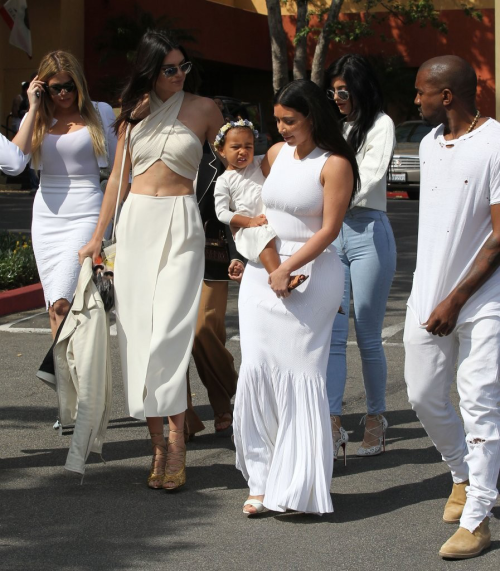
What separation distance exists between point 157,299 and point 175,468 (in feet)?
2.85

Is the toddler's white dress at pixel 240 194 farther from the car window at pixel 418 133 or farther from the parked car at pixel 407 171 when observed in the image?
the car window at pixel 418 133

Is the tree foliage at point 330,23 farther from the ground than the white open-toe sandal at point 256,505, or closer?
farther from the ground

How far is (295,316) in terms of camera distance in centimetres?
496

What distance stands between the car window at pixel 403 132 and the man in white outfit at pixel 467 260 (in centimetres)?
2263

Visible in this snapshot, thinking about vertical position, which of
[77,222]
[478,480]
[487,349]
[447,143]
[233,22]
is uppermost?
[233,22]

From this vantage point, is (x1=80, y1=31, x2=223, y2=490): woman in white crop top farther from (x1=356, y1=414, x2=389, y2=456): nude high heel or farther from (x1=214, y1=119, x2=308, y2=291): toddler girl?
(x1=356, y1=414, x2=389, y2=456): nude high heel

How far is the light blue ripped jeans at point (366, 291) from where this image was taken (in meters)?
5.87

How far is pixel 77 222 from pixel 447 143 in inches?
107

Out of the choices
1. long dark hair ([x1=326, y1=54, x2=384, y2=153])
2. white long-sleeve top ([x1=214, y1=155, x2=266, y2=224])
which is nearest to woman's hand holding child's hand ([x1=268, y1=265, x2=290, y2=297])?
white long-sleeve top ([x1=214, y1=155, x2=266, y2=224])

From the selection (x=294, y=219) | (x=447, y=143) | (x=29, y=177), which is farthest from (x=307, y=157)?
(x=29, y=177)

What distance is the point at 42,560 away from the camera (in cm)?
439

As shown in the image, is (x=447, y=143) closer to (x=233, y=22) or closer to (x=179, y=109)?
(x=179, y=109)

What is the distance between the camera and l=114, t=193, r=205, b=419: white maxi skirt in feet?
17.8

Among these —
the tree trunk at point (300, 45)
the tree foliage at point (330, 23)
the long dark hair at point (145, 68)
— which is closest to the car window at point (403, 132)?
the tree foliage at point (330, 23)
